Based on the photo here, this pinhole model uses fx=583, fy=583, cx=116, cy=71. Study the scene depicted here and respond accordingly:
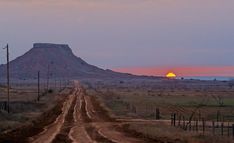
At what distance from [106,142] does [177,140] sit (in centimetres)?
387

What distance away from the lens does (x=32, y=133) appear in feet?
129

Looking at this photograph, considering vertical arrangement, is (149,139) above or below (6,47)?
below

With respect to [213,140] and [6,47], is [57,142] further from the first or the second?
[6,47]

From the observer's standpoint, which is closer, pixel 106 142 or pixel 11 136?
pixel 106 142

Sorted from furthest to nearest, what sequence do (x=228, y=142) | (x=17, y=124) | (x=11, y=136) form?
(x=17, y=124) → (x=11, y=136) → (x=228, y=142)

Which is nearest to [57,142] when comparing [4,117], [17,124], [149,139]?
[149,139]

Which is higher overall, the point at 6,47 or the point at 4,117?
the point at 6,47

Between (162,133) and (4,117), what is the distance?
21446 mm

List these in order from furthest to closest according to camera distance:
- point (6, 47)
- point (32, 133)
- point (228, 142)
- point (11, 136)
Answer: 1. point (6, 47)
2. point (32, 133)
3. point (11, 136)
4. point (228, 142)

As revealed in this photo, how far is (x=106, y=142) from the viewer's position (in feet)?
103

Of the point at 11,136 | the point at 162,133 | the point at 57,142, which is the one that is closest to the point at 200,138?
the point at 162,133

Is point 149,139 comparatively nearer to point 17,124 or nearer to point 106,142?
point 106,142

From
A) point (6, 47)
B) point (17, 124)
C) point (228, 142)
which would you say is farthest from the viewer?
point (6, 47)

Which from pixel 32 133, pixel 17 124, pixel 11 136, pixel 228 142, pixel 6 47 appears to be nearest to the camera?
pixel 228 142
